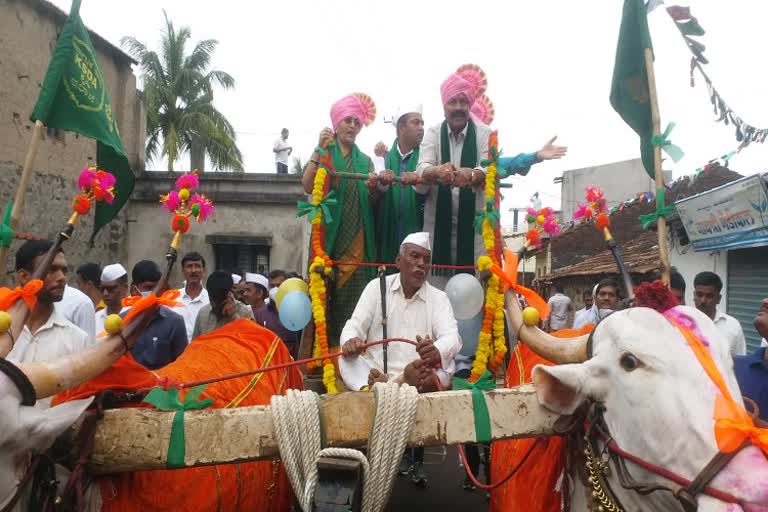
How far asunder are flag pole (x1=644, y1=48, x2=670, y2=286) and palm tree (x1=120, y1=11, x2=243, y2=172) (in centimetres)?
1796

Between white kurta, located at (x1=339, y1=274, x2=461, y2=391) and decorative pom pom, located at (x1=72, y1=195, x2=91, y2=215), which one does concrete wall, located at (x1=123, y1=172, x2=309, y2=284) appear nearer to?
white kurta, located at (x1=339, y1=274, x2=461, y2=391)

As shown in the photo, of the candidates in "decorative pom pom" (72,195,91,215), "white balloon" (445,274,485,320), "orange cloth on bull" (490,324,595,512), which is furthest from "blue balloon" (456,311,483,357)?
"decorative pom pom" (72,195,91,215)

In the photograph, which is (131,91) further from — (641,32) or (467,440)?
(467,440)

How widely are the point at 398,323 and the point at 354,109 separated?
6.10 feet

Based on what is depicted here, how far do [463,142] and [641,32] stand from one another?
176cm

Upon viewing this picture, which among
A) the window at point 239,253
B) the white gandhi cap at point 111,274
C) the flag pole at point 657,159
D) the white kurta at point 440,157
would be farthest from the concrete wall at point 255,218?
the flag pole at point 657,159

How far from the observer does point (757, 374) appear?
3.31 meters

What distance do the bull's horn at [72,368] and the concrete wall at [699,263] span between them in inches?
432

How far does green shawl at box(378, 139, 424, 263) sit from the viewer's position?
15.9 feet

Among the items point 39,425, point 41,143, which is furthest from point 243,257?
point 39,425

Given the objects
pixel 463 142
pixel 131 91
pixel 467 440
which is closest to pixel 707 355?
pixel 467 440

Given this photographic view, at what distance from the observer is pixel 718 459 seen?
4.98 ft

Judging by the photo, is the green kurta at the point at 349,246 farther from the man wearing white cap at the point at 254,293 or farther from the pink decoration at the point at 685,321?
the pink decoration at the point at 685,321

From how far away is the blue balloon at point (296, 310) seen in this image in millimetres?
4180
